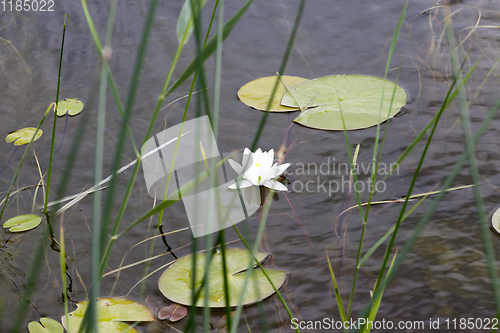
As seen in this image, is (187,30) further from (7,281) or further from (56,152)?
(56,152)

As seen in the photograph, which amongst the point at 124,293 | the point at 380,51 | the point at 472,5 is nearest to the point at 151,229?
the point at 124,293

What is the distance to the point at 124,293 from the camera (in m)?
1.11

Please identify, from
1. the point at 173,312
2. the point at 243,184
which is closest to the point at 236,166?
the point at 243,184

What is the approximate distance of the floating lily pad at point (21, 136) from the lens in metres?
1.54

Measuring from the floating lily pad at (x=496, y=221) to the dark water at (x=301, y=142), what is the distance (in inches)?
1.7

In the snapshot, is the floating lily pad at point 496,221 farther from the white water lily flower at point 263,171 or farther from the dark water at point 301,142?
the white water lily flower at point 263,171

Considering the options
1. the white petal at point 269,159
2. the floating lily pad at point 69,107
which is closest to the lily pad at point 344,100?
the white petal at point 269,159

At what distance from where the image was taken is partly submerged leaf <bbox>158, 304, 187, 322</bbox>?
1.04 metres

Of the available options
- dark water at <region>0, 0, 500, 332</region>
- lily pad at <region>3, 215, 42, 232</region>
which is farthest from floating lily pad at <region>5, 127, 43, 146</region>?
lily pad at <region>3, 215, 42, 232</region>

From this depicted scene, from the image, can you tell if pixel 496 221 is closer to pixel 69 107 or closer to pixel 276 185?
pixel 276 185

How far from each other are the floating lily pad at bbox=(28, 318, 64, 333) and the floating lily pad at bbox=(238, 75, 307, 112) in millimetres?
1061

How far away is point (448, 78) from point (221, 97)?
A: 98 centimetres

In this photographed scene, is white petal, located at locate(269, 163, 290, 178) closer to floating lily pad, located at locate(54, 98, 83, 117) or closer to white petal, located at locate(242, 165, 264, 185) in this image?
white petal, located at locate(242, 165, 264, 185)

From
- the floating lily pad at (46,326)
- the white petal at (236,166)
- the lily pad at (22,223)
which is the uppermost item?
the white petal at (236,166)
